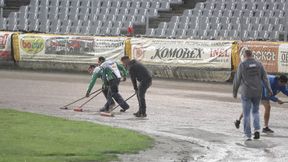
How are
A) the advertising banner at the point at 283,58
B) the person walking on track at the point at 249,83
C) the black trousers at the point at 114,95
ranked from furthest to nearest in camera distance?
the advertising banner at the point at 283,58 → the black trousers at the point at 114,95 → the person walking on track at the point at 249,83

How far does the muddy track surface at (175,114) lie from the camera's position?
1273 centimetres

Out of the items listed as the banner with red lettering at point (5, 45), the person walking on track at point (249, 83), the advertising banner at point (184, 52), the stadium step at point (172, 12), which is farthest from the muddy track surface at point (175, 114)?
the stadium step at point (172, 12)

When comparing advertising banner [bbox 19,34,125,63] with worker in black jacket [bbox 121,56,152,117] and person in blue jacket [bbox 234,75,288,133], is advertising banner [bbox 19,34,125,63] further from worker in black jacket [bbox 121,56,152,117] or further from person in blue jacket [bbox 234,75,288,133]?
person in blue jacket [bbox 234,75,288,133]

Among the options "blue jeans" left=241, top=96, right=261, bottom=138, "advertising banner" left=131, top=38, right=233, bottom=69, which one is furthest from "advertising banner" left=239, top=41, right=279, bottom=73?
"blue jeans" left=241, top=96, right=261, bottom=138


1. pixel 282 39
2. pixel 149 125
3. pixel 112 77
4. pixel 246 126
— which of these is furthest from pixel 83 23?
pixel 246 126

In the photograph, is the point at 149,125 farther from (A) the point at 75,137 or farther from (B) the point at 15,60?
(B) the point at 15,60

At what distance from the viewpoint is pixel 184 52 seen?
29.5m

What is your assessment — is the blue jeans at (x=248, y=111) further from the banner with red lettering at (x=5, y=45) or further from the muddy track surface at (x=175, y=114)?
the banner with red lettering at (x=5, y=45)

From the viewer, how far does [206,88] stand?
85.8 feet

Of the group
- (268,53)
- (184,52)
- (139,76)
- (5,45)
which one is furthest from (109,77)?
(5,45)

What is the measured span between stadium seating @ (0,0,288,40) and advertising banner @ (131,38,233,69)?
72.1 inches

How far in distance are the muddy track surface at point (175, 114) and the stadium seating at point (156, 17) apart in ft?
17.8

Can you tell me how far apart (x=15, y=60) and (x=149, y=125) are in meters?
18.4

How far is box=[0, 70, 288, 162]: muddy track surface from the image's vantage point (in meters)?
12.7
